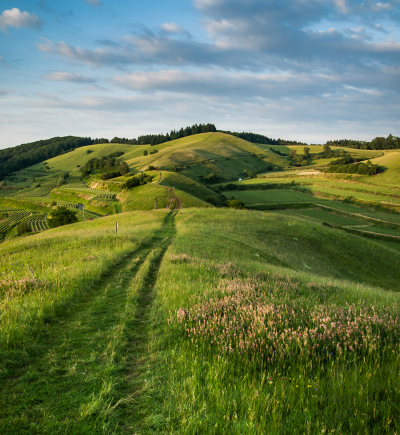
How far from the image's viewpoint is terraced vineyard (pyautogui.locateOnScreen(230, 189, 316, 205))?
105 meters

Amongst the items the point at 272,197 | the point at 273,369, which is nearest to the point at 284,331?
the point at 273,369

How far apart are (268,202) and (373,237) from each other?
144ft

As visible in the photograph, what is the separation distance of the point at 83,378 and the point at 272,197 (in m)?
113

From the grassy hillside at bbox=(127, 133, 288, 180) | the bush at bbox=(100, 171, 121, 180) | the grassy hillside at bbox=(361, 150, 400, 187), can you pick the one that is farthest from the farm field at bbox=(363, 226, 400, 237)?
the bush at bbox=(100, 171, 121, 180)

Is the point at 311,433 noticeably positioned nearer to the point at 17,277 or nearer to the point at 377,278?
the point at 17,277

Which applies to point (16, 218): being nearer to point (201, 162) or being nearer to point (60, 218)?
point (60, 218)

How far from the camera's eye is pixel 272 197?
112 m

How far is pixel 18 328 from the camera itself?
6.08m

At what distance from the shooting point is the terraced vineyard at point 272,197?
105 m

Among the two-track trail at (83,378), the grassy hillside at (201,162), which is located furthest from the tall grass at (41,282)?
the grassy hillside at (201,162)

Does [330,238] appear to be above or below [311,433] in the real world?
below

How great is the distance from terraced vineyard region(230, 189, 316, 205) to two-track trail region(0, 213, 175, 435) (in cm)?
9934

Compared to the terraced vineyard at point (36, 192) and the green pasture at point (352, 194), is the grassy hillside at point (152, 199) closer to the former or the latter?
the green pasture at point (352, 194)

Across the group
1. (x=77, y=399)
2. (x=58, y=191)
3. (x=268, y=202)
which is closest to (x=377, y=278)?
(x=77, y=399)
